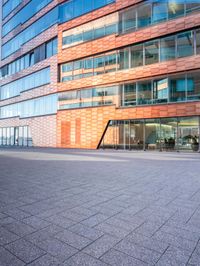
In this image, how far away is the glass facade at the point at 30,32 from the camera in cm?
3000

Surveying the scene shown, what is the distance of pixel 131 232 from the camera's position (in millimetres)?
3117

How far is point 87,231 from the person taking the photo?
10.3 ft

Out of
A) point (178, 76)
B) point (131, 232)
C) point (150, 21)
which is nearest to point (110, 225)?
point (131, 232)

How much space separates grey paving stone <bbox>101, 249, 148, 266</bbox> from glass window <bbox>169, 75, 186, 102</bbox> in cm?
1950

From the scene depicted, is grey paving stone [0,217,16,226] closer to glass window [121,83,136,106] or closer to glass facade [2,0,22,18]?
glass window [121,83,136,106]

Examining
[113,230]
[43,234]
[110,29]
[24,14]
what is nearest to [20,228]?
[43,234]

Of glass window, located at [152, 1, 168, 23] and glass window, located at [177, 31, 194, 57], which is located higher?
glass window, located at [152, 1, 168, 23]

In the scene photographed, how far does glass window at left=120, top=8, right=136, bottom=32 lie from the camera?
74.6 ft

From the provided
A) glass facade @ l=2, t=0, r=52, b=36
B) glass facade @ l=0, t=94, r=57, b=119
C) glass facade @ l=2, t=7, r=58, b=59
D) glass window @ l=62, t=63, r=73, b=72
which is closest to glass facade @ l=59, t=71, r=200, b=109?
glass window @ l=62, t=63, r=73, b=72

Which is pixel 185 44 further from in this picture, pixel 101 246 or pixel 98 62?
pixel 101 246

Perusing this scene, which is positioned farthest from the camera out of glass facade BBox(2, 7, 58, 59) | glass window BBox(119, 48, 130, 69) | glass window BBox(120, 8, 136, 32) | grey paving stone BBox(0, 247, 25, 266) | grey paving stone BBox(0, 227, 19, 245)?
glass facade BBox(2, 7, 58, 59)

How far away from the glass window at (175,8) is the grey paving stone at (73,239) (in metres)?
22.7

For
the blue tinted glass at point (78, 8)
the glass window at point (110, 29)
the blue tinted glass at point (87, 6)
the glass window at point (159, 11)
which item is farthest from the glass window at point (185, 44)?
the blue tinted glass at point (78, 8)

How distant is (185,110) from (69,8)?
2049 centimetres
